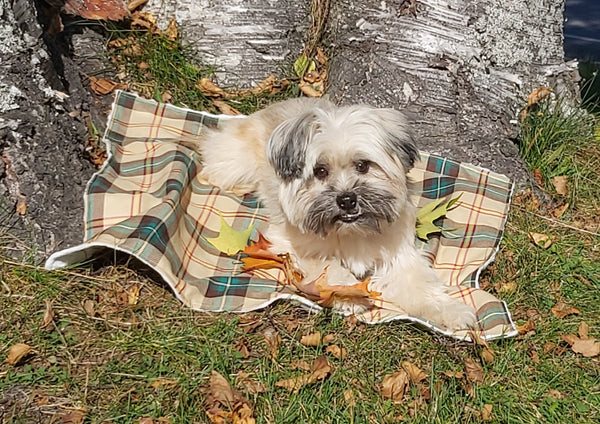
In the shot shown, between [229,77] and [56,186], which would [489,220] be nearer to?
[229,77]

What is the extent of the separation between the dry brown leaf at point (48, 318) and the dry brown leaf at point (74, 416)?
57 cm

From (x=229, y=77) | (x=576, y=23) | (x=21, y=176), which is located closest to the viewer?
(x=21, y=176)

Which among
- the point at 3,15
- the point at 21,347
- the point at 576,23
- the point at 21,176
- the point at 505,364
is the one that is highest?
the point at 576,23

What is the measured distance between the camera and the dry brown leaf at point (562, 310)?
12.4 ft

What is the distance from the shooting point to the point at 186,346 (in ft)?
11.1

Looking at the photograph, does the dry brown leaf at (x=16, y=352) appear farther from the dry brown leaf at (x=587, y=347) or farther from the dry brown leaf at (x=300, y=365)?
the dry brown leaf at (x=587, y=347)

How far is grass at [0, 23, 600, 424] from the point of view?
3.06m

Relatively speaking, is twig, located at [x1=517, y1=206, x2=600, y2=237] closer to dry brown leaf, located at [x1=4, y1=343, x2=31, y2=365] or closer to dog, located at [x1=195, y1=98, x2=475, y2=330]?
dog, located at [x1=195, y1=98, x2=475, y2=330]

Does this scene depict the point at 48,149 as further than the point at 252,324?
Yes

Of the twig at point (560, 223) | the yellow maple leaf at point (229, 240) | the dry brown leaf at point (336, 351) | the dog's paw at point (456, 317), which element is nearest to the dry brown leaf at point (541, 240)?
the twig at point (560, 223)

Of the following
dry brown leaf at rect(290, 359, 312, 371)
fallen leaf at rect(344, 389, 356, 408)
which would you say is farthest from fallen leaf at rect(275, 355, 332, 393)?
fallen leaf at rect(344, 389, 356, 408)

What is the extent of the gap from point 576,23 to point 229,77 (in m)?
6.16

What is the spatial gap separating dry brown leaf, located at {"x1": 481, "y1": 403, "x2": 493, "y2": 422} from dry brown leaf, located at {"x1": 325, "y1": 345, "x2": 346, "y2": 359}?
2.23ft

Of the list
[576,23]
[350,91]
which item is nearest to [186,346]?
[350,91]
